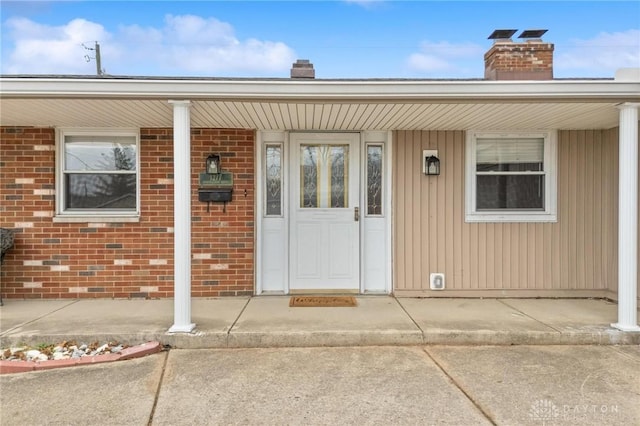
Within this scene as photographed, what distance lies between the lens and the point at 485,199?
5.25 m

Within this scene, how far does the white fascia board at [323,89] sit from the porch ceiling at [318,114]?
0.13 metres

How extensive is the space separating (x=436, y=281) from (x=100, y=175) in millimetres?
4565

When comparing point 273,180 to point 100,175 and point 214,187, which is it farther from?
point 100,175

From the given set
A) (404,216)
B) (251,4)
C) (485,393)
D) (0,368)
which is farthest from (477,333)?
(251,4)

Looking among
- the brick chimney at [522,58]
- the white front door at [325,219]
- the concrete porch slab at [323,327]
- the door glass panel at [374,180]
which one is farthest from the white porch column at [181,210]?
the brick chimney at [522,58]

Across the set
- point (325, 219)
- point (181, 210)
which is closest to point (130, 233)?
point (181, 210)

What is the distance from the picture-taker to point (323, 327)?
12.7 feet

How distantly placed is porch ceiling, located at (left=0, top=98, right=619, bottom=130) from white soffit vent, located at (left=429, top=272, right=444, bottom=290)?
1.90 meters

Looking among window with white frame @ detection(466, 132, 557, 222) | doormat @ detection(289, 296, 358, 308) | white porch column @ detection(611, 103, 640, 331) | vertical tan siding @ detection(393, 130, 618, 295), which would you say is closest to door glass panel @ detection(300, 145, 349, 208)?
vertical tan siding @ detection(393, 130, 618, 295)

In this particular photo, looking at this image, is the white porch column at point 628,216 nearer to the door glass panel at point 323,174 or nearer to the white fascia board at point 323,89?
the white fascia board at point 323,89

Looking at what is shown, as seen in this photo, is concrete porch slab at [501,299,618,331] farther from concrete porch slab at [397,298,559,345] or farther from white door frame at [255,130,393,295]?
white door frame at [255,130,393,295]

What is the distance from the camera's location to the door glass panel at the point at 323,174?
17.4 feet

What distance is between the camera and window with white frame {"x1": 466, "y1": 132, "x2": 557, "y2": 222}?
5.18 m

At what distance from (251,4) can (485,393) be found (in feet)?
33.1
